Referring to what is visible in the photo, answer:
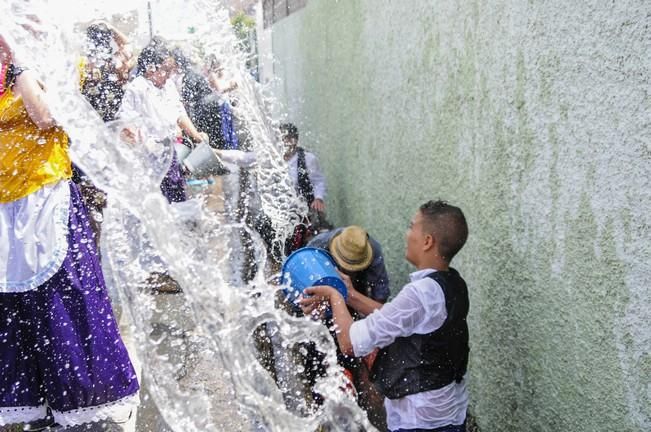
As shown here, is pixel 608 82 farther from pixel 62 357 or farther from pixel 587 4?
pixel 62 357

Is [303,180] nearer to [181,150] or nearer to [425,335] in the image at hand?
[181,150]

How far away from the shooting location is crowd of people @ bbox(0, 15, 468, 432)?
7.27 feet

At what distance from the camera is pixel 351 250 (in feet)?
10.4

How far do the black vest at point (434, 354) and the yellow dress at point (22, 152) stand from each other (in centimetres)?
170

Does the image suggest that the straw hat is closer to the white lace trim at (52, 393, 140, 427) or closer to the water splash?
the water splash

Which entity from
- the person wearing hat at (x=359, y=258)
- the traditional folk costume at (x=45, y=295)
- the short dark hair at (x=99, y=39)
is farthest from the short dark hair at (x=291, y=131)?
the traditional folk costume at (x=45, y=295)

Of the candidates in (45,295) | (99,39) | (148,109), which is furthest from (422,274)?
(99,39)

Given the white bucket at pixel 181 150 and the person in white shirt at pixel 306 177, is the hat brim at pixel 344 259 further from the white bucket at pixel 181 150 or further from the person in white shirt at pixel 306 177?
the person in white shirt at pixel 306 177

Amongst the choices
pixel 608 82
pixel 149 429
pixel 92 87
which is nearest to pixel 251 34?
pixel 92 87

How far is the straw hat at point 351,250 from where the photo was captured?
3182mm

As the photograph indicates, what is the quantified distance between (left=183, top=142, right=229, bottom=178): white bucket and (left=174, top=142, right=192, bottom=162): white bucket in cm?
8

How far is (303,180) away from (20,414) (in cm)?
320

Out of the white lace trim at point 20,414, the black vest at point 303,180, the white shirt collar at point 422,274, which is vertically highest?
the white shirt collar at point 422,274

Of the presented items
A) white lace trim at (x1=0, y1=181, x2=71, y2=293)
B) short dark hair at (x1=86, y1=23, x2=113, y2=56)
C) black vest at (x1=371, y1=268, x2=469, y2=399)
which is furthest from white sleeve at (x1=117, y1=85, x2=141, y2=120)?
black vest at (x1=371, y1=268, x2=469, y2=399)
